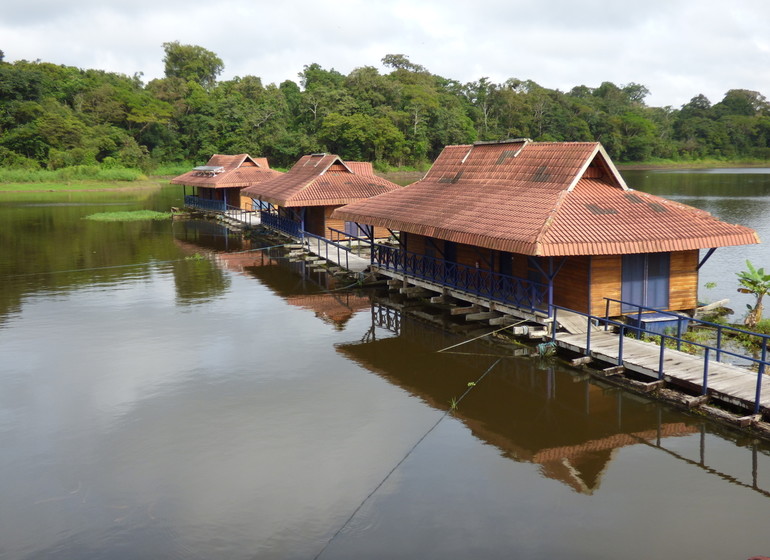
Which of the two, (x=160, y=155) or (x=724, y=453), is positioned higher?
(x=160, y=155)

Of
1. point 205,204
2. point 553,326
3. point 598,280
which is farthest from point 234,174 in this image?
point 553,326

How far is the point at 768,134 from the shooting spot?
110 metres

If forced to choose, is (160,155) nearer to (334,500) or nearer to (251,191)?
(251,191)

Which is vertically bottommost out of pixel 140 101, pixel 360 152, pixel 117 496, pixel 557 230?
pixel 117 496

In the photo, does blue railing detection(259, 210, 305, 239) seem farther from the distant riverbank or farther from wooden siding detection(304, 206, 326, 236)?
the distant riverbank

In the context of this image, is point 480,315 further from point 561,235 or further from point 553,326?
point 561,235

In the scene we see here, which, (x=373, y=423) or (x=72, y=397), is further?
(x=72, y=397)

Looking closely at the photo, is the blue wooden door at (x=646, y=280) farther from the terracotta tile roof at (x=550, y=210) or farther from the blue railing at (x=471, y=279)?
A: the blue railing at (x=471, y=279)

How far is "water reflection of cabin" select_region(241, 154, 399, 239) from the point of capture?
33781 mm

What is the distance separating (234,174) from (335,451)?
134 feet

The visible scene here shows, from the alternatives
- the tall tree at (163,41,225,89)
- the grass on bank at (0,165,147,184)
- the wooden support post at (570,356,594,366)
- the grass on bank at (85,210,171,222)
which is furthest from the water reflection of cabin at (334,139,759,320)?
the tall tree at (163,41,225,89)

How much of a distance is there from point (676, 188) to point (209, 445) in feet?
216

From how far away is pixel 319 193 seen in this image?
1337 inches

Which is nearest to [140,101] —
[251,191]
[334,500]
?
[251,191]
